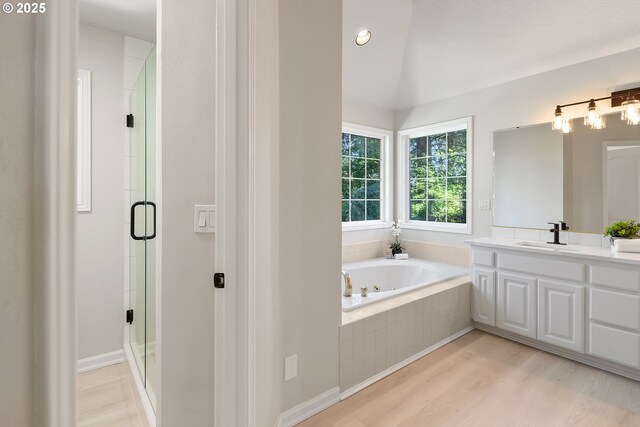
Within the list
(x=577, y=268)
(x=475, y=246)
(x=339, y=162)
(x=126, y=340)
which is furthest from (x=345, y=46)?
(x=126, y=340)

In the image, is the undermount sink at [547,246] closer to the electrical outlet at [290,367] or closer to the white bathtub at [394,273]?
the white bathtub at [394,273]

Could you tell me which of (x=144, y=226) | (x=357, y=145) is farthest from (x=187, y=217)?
(x=357, y=145)

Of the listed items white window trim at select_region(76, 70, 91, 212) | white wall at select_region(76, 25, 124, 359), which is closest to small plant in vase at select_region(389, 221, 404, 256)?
white wall at select_region(76, 25, 124, 359)

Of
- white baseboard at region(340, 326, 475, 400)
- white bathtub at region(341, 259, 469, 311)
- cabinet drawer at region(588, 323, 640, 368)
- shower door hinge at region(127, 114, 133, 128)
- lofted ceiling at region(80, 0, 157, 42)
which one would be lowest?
white baseboard at region(340, 326, 475, 400)

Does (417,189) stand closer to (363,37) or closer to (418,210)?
(418,210)

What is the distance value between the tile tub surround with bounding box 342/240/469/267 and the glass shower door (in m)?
2.08

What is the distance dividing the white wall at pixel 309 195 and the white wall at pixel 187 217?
0.38 meters

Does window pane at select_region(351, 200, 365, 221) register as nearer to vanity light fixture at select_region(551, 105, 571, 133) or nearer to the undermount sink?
the undermount sink

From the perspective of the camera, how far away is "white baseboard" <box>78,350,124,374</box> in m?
2.31

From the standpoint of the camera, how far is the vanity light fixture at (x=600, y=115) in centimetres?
237

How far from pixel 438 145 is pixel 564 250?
6.02 feet

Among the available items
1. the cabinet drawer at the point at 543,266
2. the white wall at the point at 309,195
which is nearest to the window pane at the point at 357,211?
the cabinet drawer at the point at 543,266

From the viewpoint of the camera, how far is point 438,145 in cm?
385

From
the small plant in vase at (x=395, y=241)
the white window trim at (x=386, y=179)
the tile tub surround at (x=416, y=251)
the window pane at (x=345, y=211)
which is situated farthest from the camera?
the white window trim at (x=386, y=179)
